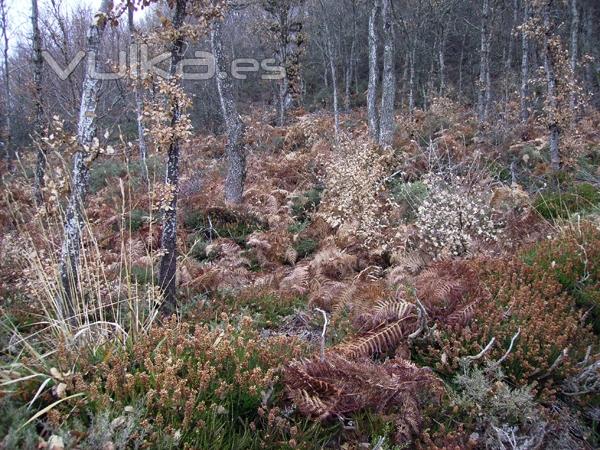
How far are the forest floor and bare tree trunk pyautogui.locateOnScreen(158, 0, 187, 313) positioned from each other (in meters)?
0.23

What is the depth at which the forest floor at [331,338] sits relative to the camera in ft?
8.54

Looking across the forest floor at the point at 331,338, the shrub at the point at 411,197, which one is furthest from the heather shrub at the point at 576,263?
the shrub at the point at 411,197

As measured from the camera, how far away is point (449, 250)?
619 centimetres

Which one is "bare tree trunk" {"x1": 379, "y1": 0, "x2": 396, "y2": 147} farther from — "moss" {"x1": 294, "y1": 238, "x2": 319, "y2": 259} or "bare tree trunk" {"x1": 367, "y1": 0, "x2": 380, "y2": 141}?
"moss" {"x1": 294, "y1": 238, "x2": 319, "y2": 259}

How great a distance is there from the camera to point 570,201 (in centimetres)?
765

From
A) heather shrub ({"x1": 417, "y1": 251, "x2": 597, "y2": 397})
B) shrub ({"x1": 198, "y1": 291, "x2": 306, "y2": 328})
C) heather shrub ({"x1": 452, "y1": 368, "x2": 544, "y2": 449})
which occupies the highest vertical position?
heather shrub ({"x1": 417, "y1": 251, "x2": 597, "y2": 397})

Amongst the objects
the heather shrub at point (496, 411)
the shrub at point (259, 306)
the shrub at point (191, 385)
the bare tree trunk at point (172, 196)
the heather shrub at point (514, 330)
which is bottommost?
the shrub at point (259, 306)

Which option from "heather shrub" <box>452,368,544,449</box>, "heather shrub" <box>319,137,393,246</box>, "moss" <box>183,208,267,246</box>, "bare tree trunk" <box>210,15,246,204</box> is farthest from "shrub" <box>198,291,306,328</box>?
"bare tree trunk" <box>210,15,246,204</box>

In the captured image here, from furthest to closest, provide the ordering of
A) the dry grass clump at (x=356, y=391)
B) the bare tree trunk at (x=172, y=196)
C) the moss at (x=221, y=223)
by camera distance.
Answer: the moss at (x=221, y=223), the bare tree trunk at (x=172, y=196), the dry grass clump at (x=356, y=391)

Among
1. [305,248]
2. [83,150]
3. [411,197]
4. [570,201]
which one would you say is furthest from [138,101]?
[570,201]

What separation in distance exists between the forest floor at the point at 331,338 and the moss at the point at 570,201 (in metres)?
Result: 0.04

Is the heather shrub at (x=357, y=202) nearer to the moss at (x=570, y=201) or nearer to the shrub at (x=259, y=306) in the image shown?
the shrub at (x=259, y=306)

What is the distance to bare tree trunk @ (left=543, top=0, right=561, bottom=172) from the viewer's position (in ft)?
28.3

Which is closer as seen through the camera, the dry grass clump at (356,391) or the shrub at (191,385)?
the shrub at (191,385)
